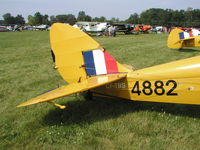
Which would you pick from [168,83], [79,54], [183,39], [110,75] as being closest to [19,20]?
[183,39]

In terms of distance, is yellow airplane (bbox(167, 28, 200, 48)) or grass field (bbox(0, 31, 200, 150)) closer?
grass field (bbox(0, 31, 200, 150))

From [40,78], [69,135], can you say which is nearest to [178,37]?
[40,78]

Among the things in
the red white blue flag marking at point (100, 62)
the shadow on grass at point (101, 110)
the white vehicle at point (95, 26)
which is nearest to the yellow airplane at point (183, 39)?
the shadow on grass at point (101, 110)

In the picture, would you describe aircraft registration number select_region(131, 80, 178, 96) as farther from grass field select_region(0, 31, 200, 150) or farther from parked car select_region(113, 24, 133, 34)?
parked car select_region(113, 24, 133, 34)

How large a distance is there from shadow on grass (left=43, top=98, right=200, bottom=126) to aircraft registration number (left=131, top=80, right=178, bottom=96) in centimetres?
72

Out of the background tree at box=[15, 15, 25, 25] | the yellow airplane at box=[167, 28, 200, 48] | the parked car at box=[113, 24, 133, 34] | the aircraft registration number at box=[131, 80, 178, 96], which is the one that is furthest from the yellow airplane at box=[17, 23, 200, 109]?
the background tree at box=[15, 15, 25, 25]

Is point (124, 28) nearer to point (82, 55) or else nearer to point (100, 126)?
point (82, 55)

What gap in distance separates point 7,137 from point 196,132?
3383mm

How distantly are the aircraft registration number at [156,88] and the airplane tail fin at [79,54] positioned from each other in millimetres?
496

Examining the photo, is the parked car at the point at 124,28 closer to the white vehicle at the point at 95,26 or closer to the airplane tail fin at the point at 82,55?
the white vehicle at the point at 95,26

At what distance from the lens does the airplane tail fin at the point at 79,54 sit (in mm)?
3748

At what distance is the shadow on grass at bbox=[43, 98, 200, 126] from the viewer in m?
3.67

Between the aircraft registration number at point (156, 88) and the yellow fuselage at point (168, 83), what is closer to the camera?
the yellow fuselage at point (168, 83)

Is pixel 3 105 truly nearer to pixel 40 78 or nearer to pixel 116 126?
pixel 40 78
